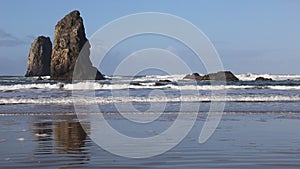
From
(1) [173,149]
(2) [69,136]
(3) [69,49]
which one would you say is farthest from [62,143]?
(3) [69,49]

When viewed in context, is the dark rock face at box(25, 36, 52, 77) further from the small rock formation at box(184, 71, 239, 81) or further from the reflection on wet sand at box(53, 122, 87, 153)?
the reflection on wet sand at box(53, 122, 87, 153)

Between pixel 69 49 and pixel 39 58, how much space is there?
23.1m

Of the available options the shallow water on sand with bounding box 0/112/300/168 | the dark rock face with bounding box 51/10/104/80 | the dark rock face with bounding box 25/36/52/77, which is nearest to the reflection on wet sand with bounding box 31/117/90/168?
the shallow water on sand with bounding box 0/112/300/168

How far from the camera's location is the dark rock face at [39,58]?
9312cm

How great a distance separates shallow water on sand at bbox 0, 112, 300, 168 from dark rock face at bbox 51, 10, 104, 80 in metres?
57.1

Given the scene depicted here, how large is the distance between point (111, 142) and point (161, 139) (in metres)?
1.14

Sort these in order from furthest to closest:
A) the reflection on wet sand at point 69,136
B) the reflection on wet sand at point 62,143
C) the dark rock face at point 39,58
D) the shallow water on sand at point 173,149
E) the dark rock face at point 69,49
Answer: the dark rock face at point 39,58, the dark rock face at point 69,49, the reflection on wet sand at point 69,136, the reflection on wet sand at point 62,143, the shallow water on sand at point 173,149

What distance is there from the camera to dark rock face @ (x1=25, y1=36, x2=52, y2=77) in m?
93.1

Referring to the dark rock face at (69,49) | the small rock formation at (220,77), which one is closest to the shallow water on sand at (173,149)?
the small rock formation at (220,77)

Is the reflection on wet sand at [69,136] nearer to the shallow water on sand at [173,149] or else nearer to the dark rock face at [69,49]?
the shallow water on sand at [173,149]

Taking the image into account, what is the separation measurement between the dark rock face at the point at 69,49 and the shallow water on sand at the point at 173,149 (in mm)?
57108

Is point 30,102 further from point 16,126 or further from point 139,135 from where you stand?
point 139,135

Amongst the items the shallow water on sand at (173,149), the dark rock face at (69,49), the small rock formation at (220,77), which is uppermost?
the dark rock face at (69,49)

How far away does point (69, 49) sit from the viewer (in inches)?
2896
